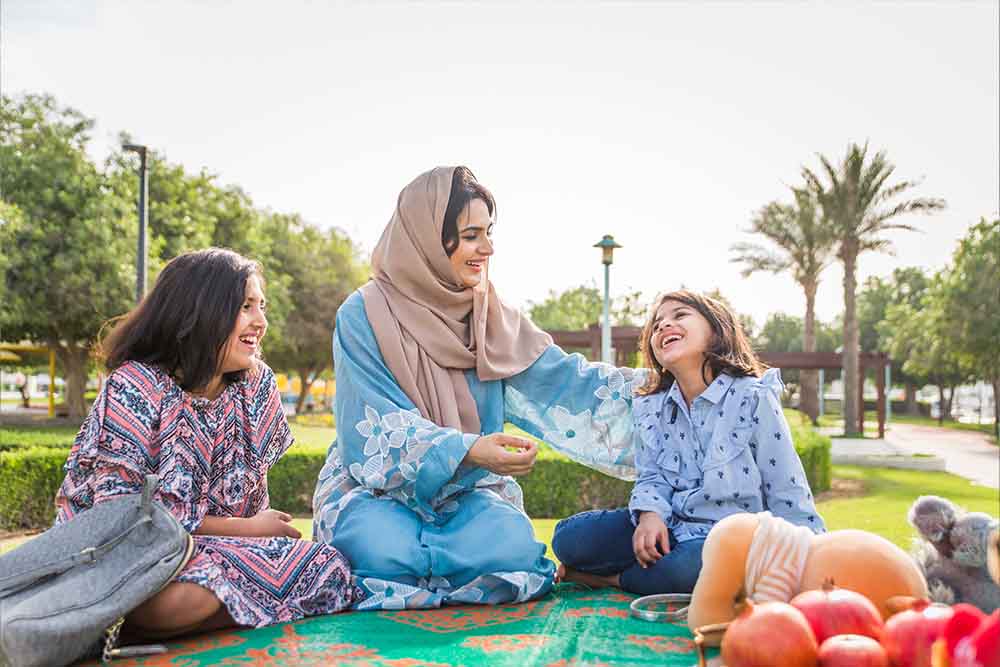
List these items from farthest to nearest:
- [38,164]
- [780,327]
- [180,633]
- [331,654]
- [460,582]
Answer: [780,327]
[38,164]
[460,582]
[180,633]
[331,654]

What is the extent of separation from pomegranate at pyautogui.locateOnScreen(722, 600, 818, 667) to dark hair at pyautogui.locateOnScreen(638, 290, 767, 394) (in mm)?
1534

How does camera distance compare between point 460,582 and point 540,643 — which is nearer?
point 540,643

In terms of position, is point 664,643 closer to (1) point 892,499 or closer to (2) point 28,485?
(2) point 28,485

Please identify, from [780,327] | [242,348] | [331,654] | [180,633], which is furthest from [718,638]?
[780,327]

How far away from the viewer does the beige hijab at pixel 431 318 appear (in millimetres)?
3504

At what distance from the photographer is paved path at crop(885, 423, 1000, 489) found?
16.8 metres

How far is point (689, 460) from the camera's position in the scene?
10.9ft

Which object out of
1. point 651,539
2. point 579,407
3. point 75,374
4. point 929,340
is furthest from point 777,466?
point 929,340

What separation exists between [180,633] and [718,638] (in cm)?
158

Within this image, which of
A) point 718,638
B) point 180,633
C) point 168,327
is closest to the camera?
point 718,638

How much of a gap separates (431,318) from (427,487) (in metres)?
0.70

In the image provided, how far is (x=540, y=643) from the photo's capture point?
2.62 metres

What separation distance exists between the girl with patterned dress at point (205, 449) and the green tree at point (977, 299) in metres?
28.3

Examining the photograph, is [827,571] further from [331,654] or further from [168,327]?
[168,327]
